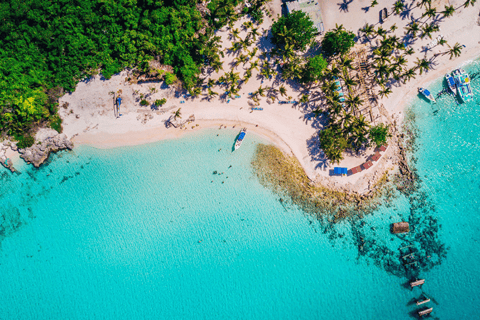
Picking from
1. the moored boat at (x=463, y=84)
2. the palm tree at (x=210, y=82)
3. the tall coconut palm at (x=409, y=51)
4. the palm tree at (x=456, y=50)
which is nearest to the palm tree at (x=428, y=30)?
the tall coconut palm at (x=409, y=51)

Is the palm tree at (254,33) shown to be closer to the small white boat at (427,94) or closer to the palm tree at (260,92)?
the palm tree at (260,92)

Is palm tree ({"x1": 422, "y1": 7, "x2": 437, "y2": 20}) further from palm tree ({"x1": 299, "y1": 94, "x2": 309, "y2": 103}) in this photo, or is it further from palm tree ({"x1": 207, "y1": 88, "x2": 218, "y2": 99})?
palm tree ({"x1": 207, "y1": 88, "x2": 218, "y2": 99})

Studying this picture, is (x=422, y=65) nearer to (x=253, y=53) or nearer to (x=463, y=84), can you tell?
(x=463, y=84)

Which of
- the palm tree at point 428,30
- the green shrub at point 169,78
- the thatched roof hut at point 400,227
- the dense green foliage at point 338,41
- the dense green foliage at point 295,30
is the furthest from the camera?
the thatched roof hut at point 400,227

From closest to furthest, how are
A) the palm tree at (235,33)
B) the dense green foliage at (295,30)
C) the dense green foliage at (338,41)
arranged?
the dense green foliage at (295,30)
the dense green foliage at (338,41)
the palm tree at (235,33)

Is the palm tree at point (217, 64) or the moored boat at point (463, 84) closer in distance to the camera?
the palm tree at point (217, 64)

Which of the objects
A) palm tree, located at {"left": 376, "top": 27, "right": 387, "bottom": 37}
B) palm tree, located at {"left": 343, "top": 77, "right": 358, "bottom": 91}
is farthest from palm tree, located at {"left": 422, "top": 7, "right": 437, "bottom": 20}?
palm tree, located at {"left": 343, "top": 77, "right": 358, "bottom": 91}

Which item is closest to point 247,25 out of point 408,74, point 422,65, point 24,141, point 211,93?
point 211,93
